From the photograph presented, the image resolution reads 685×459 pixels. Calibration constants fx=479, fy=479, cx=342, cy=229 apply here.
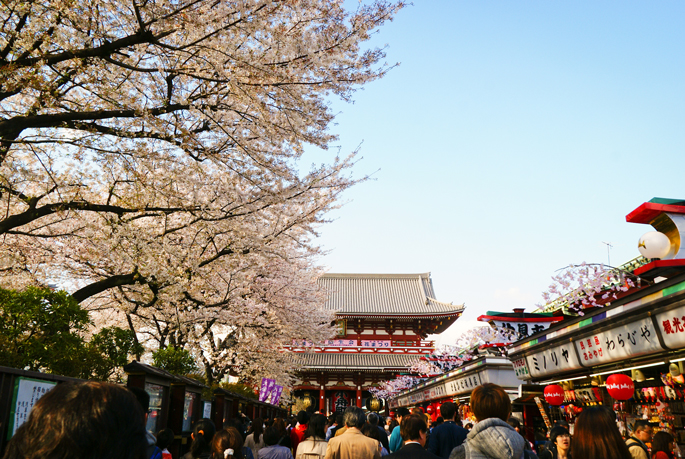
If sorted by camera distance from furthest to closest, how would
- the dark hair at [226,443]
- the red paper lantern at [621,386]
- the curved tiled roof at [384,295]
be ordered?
the curved tiled roof at [384,295]
the red paper lantern at [621,386]
the dark hair at [226,443]

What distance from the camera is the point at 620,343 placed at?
724cm

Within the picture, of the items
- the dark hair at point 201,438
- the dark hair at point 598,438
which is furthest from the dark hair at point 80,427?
the dark hair at point 201,438

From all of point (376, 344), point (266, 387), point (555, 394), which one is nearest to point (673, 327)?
point (555, 394)

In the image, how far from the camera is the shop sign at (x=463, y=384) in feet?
50.6

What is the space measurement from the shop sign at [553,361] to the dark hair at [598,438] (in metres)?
6.48

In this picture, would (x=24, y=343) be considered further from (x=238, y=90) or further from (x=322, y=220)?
(x=322, y=220)

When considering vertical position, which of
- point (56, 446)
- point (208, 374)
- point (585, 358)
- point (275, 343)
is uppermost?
point (275, 343)

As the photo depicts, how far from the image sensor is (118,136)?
7188 millimetres

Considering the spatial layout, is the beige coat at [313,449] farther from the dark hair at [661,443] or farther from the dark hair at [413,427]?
the dark hair at [661,443]

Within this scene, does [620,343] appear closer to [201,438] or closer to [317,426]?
[317,426]

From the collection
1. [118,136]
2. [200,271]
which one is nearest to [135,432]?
[118,136]

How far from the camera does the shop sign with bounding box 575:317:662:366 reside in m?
6.42

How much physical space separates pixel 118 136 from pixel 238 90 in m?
2.07

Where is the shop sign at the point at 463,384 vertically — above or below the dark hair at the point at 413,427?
above
